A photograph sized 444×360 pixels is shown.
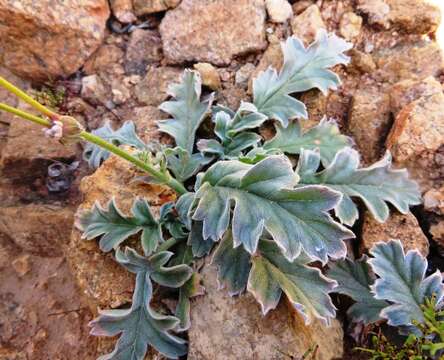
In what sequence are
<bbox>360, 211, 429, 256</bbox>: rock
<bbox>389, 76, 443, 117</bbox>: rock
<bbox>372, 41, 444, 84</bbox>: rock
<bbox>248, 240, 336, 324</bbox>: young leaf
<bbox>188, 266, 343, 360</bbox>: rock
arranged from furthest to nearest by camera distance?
<bbox>372, 41, 444, 84</bbox>: rock < <bbox>389, 76, 443, 117</bbox>: rock < <bbox>360, 211, 429, 256</bbox>: rock < <bbox>188, 266, 343, 360</bbox>: rock < <bbox>248, 240, 336, 324</bbox>: young leaf

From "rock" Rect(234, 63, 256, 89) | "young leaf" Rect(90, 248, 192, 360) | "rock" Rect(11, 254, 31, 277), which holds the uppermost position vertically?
"rock" Rect(234, 63, 256, 89)

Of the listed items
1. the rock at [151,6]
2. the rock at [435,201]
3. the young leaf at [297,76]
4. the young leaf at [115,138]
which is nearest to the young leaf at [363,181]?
the rock at [435,201]

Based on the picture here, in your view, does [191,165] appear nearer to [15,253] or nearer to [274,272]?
[274,272]

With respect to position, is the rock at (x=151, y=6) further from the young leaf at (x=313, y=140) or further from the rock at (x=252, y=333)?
the rock at (x=252, y=333)

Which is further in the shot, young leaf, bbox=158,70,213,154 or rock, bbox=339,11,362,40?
rock, bbox=339,11,362,40

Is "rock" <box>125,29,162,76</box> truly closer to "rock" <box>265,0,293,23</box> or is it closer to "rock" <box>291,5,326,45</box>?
"rock" <box>265,0,293,23</box>

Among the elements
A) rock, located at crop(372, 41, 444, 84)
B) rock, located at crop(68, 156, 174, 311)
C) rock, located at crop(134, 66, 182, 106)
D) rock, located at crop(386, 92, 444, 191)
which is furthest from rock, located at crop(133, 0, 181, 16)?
rock, located at crop(386, 92, 444, 191)

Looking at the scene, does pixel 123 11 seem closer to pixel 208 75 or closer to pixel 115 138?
pixel 208 75

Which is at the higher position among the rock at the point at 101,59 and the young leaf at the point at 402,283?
the rock at the point at 101,59
